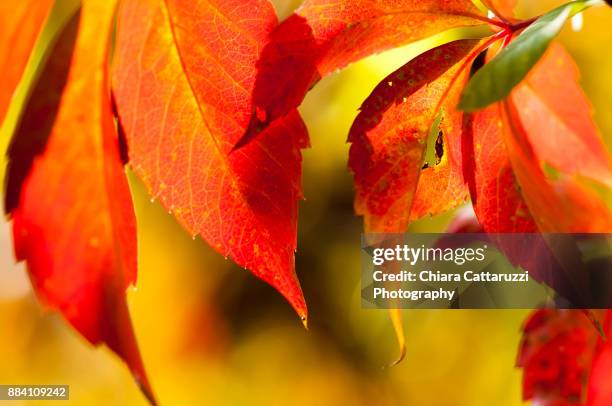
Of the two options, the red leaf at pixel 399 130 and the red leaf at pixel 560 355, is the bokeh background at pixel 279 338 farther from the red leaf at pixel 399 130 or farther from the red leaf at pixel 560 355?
the red leaf at pixel 399 130

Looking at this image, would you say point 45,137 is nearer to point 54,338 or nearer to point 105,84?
point 105,84

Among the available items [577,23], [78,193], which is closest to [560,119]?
[577,23]

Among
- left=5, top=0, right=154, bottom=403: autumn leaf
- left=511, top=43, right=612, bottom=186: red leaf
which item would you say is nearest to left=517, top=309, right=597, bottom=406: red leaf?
left=511, top=43, right=612, bottom=186: red leaf

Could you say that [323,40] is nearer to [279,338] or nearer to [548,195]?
[548,195]

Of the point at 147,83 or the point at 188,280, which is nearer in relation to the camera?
the point at 147,83

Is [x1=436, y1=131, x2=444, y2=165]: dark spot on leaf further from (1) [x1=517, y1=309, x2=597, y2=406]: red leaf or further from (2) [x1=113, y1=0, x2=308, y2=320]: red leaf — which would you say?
(1) [x1=517, y1=309, x2=597, y2=406]: red leaf

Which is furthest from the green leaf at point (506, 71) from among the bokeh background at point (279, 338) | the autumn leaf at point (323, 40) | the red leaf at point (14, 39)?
the bokeh background at point (279, 338)

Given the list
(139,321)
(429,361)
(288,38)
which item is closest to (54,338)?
(139,321)
